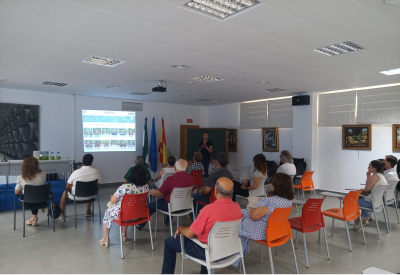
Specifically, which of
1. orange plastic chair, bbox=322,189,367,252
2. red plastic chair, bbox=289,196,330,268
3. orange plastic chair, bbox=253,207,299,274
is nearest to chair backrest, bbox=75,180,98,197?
orange plastic chair, bbox=253,207,299,274

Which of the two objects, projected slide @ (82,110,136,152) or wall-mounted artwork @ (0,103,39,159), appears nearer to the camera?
wall-mounted artwork @ (0,103,39,159)

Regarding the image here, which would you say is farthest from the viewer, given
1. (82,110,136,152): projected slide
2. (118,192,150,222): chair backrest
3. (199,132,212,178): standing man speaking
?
(199,132,212,178): standing man speaking

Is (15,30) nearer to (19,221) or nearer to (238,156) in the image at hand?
(19,221)

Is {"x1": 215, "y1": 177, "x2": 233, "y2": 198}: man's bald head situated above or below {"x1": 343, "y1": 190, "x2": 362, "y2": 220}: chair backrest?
above

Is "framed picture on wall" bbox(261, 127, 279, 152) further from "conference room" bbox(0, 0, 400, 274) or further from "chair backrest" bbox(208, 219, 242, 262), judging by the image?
"chair backrest" bbox(208, 219, 242, 262)

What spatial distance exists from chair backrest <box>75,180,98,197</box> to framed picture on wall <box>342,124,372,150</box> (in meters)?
6.49

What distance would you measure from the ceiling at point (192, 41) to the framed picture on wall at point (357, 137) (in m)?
1.41

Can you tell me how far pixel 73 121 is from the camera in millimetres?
9141

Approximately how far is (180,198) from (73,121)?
234 inches

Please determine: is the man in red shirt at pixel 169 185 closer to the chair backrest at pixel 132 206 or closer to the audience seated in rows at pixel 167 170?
the chair backrest at pixel 132 206

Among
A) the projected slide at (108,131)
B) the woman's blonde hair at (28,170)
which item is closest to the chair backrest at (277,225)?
the woman's blonde hair at (28,170)

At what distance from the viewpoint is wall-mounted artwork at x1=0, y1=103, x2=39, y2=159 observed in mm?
7969

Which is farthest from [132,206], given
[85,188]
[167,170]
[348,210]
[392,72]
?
[392,72]

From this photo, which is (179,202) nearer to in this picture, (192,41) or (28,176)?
(192,41)
